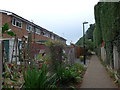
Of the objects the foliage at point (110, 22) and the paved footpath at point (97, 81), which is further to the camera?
the paved footpath at point (97, 81)

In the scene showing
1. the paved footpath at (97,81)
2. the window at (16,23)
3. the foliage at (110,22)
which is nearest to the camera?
the foliage at (110,22)

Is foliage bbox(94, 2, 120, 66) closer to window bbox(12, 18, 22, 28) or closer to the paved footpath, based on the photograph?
the paved footpath

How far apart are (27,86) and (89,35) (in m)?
53.8

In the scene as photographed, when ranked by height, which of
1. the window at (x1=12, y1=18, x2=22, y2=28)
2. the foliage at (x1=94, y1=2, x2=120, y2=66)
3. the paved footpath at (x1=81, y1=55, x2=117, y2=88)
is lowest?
the paved footpath at (x1=81, y1=55, x2=117, y2=88)

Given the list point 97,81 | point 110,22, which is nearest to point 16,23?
point 110,22

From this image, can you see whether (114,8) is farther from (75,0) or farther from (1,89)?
(1,89)

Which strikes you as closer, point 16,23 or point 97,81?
point 97,81

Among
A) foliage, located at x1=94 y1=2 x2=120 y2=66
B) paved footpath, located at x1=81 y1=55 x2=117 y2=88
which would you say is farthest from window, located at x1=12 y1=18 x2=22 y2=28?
paved footpath, located at x1=81 y1=55 x2=117 y2=88

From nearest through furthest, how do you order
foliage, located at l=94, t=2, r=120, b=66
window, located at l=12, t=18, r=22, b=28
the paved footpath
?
foliage, located at l=94, t=2, r=120, b=66
the paved footpath
window, located at l=12, t=18, r=22, b=28

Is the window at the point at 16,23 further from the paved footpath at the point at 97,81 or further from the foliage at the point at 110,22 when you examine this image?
the paved footpath at the point at 97,81

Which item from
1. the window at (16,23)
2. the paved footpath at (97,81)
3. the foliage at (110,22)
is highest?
the window at (16,23)

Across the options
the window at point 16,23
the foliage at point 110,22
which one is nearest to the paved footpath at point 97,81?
the foliage at point 110,22

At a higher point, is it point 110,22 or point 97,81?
point 110,22

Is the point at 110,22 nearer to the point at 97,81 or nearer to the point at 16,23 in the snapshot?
the point at 97,81
